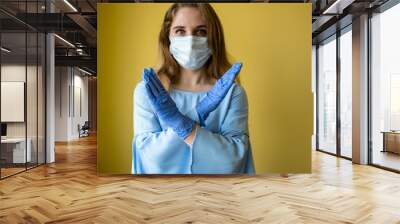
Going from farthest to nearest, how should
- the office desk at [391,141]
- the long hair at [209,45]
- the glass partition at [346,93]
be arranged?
1. the glass partition at [346,93]
2. the office desk at [391,141]
3. the long hair at [209,45]

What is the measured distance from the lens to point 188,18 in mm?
5793

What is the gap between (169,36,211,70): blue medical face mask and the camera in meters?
5.72

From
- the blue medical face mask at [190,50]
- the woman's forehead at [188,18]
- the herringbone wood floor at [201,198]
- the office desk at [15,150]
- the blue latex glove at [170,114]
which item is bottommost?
the herringbone wood floor at [201,198]

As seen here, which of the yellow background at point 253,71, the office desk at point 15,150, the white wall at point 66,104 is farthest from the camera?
the white wall at point 66,104

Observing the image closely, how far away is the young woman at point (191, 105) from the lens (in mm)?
5633

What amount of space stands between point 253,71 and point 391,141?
3.03 m

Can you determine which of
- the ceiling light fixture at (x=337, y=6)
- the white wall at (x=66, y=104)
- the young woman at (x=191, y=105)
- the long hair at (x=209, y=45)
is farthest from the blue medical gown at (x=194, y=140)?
the white wall at (x=66, y=104)

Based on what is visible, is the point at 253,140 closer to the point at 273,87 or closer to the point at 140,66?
the point at 273,87

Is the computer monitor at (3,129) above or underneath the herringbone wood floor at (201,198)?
above

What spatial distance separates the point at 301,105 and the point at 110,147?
2.91 meters

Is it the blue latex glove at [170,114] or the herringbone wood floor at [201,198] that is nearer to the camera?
the herringbone wood floor at [201,198]

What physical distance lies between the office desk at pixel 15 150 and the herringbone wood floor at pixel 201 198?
378mm

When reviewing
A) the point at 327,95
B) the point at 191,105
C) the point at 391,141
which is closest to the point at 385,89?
the point at 391,141

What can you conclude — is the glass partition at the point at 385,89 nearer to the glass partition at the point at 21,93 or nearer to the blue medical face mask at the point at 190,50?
the blue medical face mask at the point at 190,50
